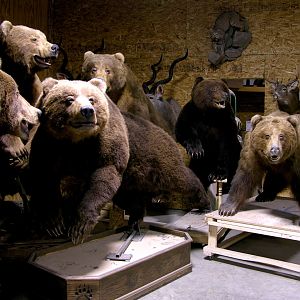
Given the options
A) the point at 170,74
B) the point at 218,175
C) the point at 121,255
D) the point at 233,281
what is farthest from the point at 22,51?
the point at 170,74

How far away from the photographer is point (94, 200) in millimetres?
2625

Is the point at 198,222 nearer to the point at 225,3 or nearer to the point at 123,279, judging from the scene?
the point at 123,279

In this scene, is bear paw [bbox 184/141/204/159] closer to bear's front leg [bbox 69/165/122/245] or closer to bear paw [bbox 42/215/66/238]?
bear's front leg [bbox 69/165/122/245]

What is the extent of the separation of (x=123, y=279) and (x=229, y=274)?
110 cm

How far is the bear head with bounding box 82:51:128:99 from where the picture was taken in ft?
13.7

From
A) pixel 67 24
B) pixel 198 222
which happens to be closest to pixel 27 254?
pixel 198 222

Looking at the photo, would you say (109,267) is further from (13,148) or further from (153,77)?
(153,77)

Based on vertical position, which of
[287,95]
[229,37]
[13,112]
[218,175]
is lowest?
[218,175]

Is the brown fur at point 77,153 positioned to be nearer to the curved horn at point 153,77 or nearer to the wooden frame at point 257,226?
the wooden frame at point 257,226

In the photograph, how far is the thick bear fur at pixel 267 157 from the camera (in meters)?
3.66

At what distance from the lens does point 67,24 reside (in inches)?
274

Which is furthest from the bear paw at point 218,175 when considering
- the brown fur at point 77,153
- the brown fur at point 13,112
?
the brown fur at point 13,112

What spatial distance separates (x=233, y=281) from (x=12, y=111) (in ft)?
7.10

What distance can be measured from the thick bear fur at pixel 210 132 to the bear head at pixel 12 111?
2423 mm
